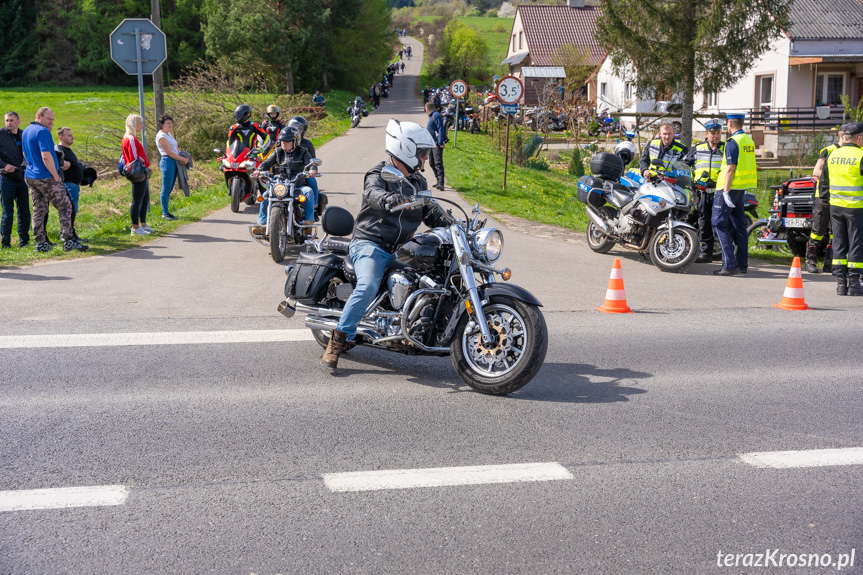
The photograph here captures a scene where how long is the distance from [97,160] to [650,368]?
1926cm

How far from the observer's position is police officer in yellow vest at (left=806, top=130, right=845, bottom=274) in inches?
452

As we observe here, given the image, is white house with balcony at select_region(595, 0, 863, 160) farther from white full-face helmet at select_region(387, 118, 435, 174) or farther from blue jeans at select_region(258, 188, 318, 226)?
white full-face helmet at select_region(387, 118, 435, 174)

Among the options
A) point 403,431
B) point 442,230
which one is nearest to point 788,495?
point 403,431

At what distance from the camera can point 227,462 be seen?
475 centimetres

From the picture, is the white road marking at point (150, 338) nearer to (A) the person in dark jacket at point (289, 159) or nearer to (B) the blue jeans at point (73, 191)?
(A) the person in dark jacket at point (289, 159)

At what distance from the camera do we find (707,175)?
1229 centimetres

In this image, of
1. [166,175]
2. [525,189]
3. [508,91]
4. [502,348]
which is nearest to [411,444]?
[502,348]

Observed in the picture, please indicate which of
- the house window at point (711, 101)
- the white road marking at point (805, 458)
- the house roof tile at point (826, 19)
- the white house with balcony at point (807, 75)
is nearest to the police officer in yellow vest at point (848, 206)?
the white road marking at point (805, 458)

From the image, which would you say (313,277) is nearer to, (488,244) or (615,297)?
(488,244)

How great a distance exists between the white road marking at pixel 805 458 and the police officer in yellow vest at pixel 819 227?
721 centimetres

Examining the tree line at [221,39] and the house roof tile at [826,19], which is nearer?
the house roof tile at [826,19]

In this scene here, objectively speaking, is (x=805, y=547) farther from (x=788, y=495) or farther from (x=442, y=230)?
(x=442, y=230)

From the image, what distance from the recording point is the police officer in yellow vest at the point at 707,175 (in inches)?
482

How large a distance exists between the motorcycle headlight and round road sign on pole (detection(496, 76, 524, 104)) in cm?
1294
